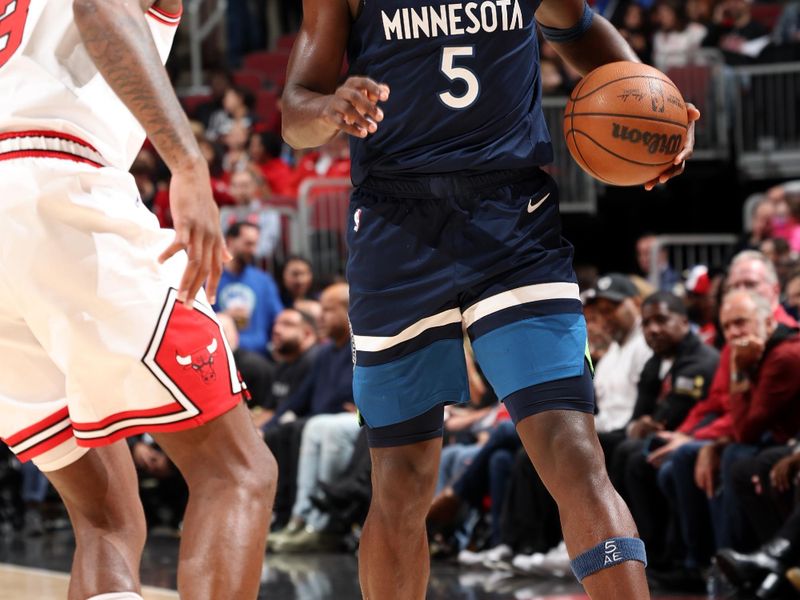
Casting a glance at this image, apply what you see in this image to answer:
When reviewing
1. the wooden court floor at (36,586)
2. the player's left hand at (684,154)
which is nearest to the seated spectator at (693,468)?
the wooden court floor at (36,586)

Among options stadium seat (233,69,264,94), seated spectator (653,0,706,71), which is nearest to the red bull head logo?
seated spectator (653,0,706,71)

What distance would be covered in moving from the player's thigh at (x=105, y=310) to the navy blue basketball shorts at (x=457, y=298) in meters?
0.59

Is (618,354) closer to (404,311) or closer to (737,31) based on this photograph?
(404,311)

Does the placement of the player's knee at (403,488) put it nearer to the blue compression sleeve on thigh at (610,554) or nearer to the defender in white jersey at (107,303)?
the defender in white jersey at (107,303)

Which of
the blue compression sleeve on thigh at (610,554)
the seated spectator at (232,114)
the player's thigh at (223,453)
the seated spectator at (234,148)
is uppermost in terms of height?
the seated spectator at (232,114)

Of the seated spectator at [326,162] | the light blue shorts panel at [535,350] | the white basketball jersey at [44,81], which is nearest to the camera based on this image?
the white basketball jersey at [44,81]

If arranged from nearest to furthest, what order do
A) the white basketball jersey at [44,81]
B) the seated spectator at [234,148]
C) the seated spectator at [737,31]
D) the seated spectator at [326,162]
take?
the white basketball jersey at [44,81]
the seated spectator at [326,162]
the seated spectator at [737,31]
the seated spectator at [234,148]

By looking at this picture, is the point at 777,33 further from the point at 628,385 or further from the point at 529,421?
the point at 529,421

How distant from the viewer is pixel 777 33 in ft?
44.4

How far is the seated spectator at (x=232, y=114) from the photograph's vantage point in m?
15.6

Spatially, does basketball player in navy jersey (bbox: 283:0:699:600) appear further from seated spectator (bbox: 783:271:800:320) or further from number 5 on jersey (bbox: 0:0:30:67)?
seated spectator (bbox: 783:271:800:320)

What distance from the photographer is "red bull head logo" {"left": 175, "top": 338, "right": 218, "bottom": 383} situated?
129 inches

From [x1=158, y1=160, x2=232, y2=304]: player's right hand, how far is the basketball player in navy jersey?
22.1 inches

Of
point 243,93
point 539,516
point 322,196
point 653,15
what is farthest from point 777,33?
point 539,516
